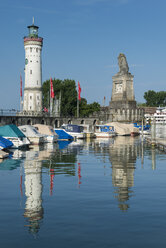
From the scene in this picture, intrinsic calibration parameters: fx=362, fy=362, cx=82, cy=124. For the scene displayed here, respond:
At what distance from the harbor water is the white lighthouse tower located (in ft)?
246

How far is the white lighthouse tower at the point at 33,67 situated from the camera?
102 meters

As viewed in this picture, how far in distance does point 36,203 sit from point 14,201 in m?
1.26

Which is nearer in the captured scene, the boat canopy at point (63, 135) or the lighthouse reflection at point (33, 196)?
the lighthouse reflection at point (33, 196)

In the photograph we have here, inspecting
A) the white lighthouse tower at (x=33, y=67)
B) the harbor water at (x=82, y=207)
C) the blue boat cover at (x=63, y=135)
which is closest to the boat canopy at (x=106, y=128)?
the blue boat cover at (x=63, y=135)

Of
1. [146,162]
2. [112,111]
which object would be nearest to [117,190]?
[146,162]

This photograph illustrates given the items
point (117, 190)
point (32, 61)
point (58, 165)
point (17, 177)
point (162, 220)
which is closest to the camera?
point (162, 220)

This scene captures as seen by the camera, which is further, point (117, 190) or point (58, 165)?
point (58, 165)

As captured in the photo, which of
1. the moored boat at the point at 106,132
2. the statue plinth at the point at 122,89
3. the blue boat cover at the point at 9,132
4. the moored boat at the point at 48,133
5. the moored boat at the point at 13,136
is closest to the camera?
the moored boat at the point at 13,136

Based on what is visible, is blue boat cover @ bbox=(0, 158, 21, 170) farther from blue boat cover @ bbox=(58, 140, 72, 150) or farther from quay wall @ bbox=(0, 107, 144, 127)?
quay wall @ bbox=(0, 107, 144, 127)

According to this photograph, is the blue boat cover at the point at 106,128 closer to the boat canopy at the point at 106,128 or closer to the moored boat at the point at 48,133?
the boat canopy at the point at 106,128

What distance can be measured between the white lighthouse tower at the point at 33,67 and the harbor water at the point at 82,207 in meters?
74.9

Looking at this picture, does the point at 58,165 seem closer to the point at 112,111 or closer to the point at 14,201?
the point at 14,201

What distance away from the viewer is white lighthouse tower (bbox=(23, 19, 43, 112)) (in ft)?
336

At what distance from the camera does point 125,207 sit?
16922mm
